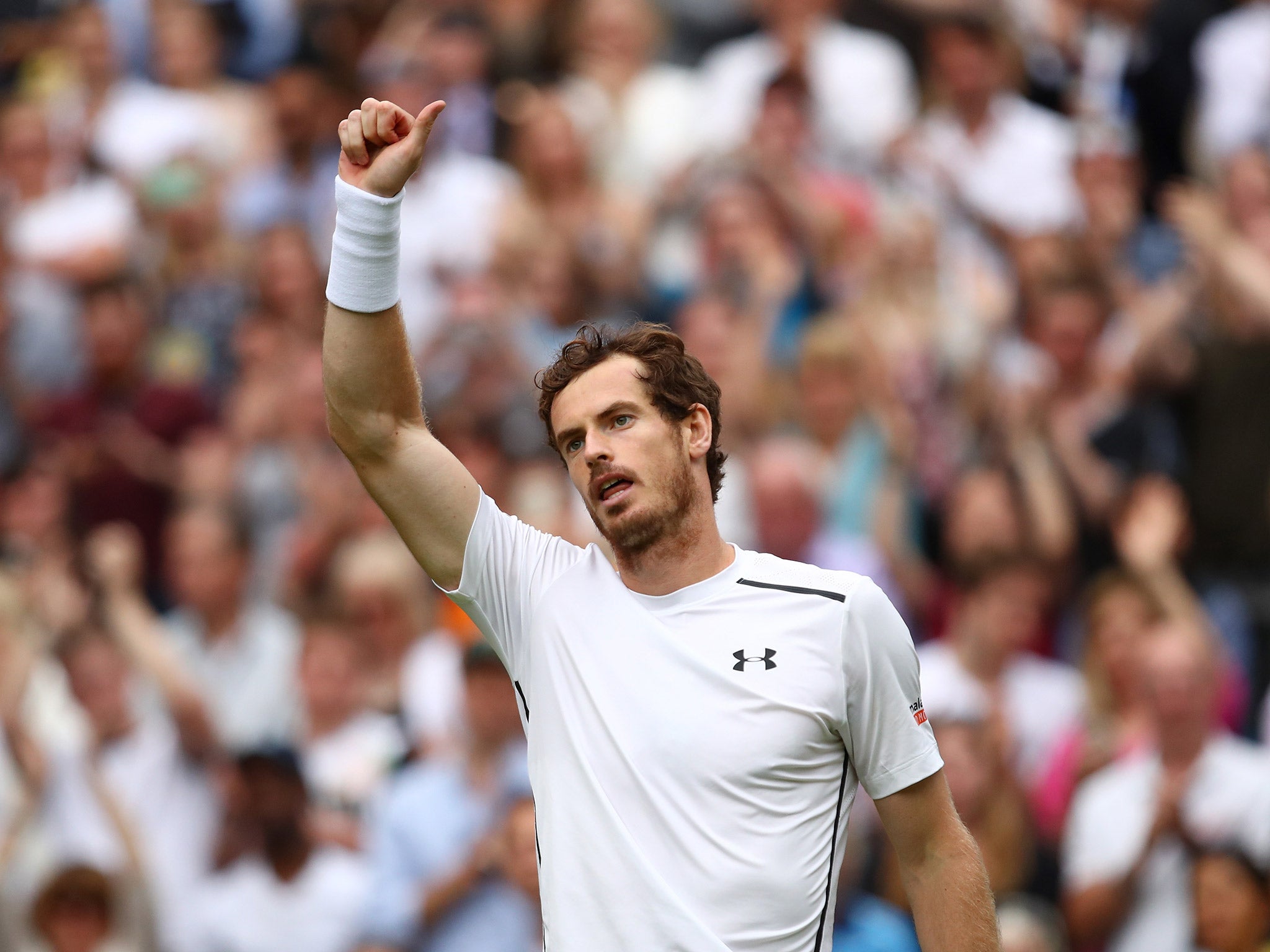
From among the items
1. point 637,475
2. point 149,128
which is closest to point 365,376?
point 637,475

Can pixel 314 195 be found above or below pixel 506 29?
below

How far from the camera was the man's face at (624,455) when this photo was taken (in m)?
3.54

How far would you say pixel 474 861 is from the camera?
22.9 ft

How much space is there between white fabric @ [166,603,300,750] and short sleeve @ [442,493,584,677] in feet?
15.2

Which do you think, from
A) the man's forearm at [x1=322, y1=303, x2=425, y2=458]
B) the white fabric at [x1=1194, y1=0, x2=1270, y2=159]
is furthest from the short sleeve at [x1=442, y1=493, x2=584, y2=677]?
the white fabric at [x1=1194, y1=0, x2=1270, y2=159]

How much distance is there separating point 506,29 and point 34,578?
435cm

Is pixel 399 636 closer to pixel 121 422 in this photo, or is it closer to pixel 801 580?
pixel 121 422

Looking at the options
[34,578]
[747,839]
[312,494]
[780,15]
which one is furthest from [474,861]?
[780,15]

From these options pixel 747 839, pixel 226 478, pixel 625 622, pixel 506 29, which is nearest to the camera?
pixel 747 839

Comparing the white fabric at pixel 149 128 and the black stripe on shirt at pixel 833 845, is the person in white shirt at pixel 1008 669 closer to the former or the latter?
the black stripe on shirt at pixel 833 845

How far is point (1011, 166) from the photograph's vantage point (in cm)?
984

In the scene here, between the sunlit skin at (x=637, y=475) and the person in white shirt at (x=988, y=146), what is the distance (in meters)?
6.29

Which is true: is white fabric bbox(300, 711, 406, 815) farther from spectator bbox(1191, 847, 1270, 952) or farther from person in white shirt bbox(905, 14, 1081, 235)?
person in white shirt bbox(905, 14, 1081, 235)

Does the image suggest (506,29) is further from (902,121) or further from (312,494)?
(312,494)
